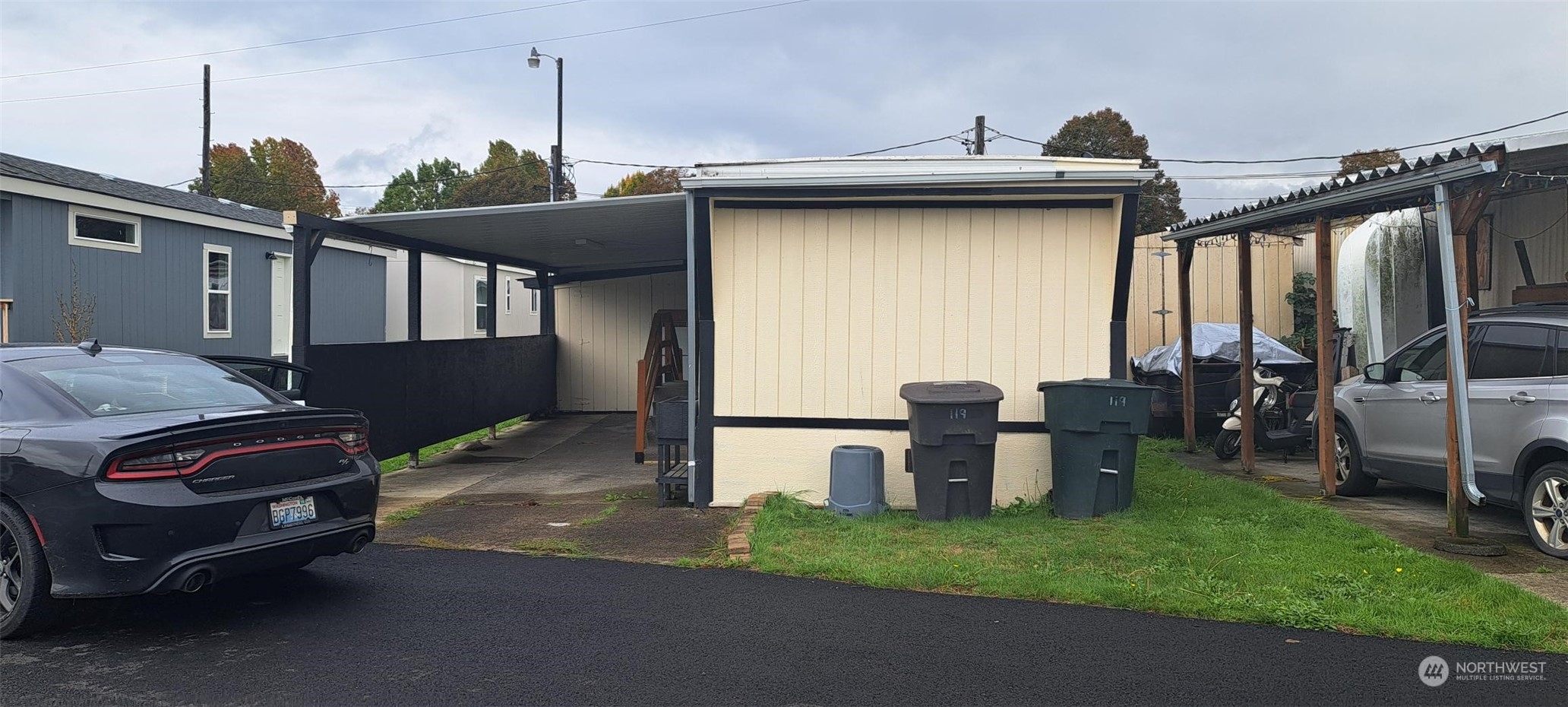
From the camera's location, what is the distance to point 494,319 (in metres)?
14.6

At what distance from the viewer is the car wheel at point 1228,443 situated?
10992mm

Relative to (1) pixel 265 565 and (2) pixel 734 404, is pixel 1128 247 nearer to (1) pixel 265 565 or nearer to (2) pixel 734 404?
(2) pixel 734 404

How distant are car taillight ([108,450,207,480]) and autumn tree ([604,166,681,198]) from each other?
39708 mm

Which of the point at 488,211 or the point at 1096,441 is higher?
the point at 488,211

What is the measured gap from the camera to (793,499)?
27.7ft

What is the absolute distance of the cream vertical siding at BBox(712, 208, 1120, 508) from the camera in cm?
841

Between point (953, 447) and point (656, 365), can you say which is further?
point (656, 365)

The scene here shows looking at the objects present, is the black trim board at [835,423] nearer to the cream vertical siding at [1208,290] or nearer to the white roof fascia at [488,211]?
the white roof fascia at [488,211]

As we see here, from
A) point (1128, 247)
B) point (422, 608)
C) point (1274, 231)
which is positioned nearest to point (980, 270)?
point (1128, 247)

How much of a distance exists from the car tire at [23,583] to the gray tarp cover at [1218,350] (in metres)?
11.3

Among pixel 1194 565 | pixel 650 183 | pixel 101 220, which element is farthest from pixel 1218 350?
pixel 650 183

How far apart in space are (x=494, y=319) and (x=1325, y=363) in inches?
420

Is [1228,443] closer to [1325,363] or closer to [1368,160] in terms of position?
[1325,363]

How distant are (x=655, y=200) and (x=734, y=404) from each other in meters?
2.08
